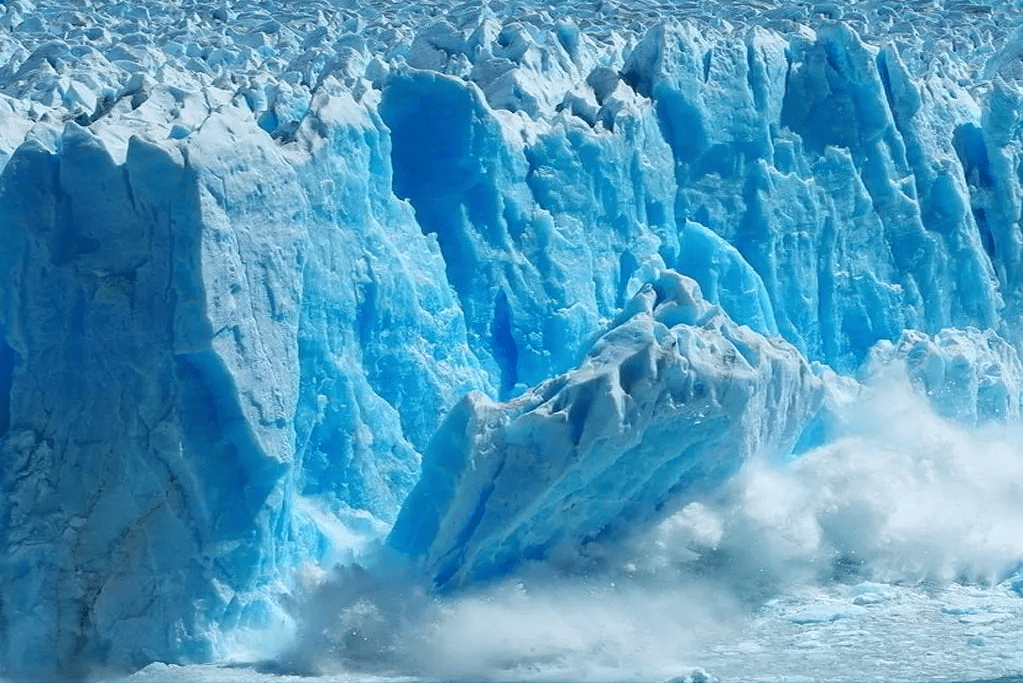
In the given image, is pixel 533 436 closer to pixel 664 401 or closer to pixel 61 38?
pixel 664 401

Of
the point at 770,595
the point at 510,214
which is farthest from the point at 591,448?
the point at 510,214

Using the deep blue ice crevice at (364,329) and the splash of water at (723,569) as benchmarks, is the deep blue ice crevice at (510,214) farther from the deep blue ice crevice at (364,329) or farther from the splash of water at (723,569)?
the splash of water at (723,569)

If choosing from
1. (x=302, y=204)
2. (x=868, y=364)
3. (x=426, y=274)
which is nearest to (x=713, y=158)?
(x=868, y=364)

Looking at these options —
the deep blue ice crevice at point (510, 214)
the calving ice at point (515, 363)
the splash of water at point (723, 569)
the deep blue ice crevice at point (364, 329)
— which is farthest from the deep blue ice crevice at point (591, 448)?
the deep blue ice crevice at point (510, 214)

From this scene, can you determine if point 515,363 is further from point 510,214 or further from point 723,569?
point 723,569

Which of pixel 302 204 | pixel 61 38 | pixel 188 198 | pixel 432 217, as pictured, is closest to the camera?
pixel 188 198

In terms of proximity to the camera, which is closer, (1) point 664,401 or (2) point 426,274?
(1) point 664,401
